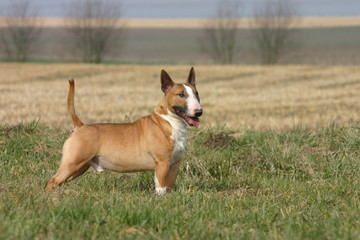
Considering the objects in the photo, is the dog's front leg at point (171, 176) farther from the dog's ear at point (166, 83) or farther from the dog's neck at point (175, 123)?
the dog's ear at point (166, 83)

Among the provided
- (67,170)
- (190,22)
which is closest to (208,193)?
(67,170)

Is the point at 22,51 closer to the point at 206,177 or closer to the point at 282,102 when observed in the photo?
the point at 282,102

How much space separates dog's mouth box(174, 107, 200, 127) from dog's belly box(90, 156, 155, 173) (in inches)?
24.4

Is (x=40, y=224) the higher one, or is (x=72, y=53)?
(x=40, y=224)

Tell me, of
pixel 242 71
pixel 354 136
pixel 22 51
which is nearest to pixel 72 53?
pixel 22 51

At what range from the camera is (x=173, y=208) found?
17.9 feet

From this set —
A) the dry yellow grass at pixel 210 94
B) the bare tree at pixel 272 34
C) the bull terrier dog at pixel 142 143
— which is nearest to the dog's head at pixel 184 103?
the bull terrier dog at pixel 142 143

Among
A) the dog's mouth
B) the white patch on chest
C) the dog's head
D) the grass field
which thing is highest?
the dog's head

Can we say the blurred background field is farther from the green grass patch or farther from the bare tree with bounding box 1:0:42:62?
the green grass patch

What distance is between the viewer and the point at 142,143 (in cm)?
684

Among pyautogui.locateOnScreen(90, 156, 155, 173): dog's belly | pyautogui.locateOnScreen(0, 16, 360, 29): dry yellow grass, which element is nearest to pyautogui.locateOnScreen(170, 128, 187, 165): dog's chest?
pyautogui.locateOnScreen(90, 156, 155, 173): dog's belly

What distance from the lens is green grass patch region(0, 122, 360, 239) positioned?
465 centimetres

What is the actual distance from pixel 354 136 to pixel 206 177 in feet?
9.89

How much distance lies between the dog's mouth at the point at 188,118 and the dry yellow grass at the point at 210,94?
4.51 metres
